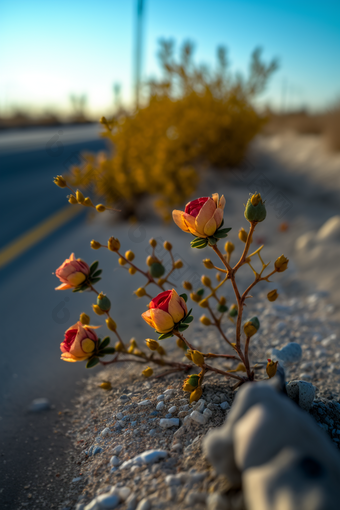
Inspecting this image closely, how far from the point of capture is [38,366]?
6.52 feet

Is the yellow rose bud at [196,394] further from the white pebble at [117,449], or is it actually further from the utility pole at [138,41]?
the utility pole at [138,41]

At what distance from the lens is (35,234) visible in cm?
408

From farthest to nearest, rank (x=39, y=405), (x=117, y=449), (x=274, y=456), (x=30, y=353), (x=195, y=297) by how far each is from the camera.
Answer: (x=30, y=353) → (x=39, y=405) → (x=195, y=297) → (x=117, y=449) → (x=274, y=456)

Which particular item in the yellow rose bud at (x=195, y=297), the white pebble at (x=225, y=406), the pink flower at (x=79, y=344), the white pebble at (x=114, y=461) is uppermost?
the yellow rose bud at (x=195, y=297)

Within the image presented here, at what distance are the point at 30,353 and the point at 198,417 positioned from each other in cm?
127

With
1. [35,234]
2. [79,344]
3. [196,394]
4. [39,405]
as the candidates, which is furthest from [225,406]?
[35,234]

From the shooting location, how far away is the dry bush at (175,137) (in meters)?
4.30

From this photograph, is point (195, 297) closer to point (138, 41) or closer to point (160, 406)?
point (160, 406)

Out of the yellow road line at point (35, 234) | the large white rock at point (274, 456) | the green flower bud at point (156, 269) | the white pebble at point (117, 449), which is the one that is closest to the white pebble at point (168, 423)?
the white pebble at point (117, 449)

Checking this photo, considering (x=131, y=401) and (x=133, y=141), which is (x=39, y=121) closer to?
(x=133, y=141)

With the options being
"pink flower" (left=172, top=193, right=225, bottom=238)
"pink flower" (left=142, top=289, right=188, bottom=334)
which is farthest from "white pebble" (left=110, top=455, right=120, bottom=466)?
"pink flower" (left=172, top=193, right=225, bottom=238)

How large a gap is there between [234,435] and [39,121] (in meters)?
24.8

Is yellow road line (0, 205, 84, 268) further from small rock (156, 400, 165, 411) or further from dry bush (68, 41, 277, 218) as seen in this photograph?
small rock (156, 400, 165, 411)

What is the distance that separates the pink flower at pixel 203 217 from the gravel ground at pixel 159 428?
0.62 meters
